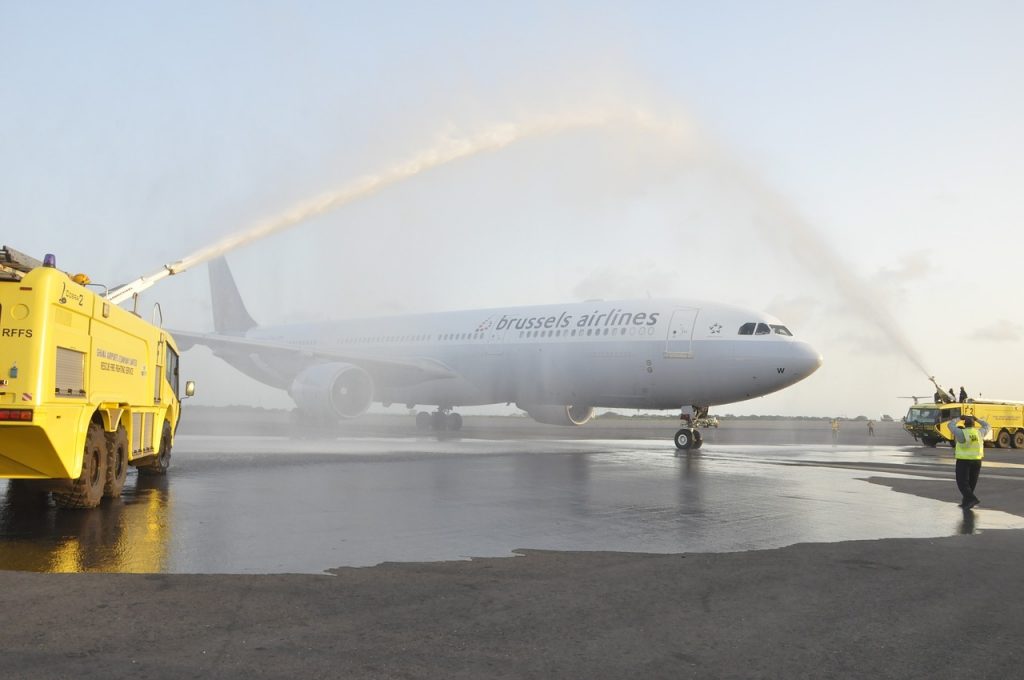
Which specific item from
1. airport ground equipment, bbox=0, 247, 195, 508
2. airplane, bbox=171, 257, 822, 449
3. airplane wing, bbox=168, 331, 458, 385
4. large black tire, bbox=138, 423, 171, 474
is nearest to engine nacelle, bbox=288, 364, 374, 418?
airplane, bbox=171, 257, 822, 449

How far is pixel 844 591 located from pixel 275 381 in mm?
38451

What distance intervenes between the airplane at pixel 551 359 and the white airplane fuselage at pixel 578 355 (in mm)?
43

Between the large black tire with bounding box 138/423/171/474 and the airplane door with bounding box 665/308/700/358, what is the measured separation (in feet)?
52.6

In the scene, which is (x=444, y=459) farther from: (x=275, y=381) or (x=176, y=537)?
(x=275, y=381)

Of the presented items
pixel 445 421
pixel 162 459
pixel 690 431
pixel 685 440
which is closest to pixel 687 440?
pixel 685 440

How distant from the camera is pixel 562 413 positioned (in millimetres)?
34906

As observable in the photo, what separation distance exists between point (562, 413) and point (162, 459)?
2038cm

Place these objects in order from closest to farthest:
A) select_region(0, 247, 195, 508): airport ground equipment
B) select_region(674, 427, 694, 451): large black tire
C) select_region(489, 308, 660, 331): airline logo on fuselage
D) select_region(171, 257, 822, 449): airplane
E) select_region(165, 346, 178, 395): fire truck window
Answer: select_region(0, 247, 195, 508): airport ground equipment
select_region(165, 346, 178, 395): fire truck window
select_region(171, 257, 822, 449): airplane
select_region(674, 427, 694, 451): large black tire
select_region(489, 308, 660, 331): airline logo on fuselage

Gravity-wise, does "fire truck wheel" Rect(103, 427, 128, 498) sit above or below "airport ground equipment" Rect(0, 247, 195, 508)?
below

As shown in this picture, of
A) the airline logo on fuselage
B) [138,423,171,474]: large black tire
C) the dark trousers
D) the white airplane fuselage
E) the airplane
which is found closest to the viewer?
the dark trousers

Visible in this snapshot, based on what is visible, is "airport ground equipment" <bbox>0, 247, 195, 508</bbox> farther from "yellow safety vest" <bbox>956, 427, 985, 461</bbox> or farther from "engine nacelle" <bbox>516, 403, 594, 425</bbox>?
"engine nacelle" <bbox>516, 403, 594, 425</bbox>

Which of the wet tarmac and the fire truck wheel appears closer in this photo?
the wet tarmac

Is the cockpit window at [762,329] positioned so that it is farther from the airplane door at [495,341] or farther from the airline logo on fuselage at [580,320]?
the airplane door at [495,341]

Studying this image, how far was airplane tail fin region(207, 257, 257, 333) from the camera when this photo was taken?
49.8 m
